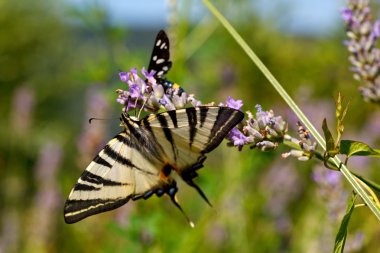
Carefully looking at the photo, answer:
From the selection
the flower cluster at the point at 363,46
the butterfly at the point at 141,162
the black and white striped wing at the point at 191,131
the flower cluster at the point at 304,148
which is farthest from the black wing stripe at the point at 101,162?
the flower cluster at the point at 363,46

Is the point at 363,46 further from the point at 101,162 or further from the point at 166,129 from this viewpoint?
the point at 101,162

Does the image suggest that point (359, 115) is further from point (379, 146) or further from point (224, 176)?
point (224, 176)

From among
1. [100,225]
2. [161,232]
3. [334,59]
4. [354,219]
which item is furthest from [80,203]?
[334,59]

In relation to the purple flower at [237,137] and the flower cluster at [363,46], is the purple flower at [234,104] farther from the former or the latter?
the flower cluster at [363,46]

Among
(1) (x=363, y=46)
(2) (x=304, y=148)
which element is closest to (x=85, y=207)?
(2) (x=304, y=148)

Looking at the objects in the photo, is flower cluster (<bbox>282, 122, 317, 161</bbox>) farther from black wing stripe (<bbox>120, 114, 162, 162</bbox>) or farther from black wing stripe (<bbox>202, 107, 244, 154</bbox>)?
black wing stripe (<bbox>120, 114, 162, 162</bbox>)

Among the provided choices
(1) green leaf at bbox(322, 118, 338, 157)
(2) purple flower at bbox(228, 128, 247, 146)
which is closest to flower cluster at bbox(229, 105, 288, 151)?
(2) purple flower at bbox(228, 128, 247, 146)

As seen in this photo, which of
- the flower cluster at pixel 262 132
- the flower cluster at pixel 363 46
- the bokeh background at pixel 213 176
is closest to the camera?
the flower cluster at pixel 262 132

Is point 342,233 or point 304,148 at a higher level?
point 304,148
